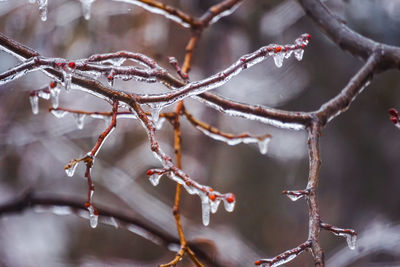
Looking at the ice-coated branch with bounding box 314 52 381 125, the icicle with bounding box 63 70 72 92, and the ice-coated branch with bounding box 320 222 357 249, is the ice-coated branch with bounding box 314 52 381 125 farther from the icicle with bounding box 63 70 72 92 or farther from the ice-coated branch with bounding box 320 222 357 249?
the icicle with bounding box 63 70 72 92

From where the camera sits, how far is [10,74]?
24.6 inches

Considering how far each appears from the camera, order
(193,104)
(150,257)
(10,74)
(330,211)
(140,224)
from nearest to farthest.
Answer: (10,74) → (140,224) → (330,211) → (150,257) → (193,104)

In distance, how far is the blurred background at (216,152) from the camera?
1.73 metres

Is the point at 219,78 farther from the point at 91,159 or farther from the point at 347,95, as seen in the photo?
the point at 347,95

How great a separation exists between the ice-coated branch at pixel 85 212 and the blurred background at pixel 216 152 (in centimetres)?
6

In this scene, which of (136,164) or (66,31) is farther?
(136,164)

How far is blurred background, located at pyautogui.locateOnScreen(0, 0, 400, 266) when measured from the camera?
5.67ft

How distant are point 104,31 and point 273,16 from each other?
788 millimetres

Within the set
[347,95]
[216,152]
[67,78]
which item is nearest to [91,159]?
[67,78]

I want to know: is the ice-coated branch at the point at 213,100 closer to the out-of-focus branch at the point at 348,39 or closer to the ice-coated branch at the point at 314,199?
the ice-coated branch at the point at 314,199

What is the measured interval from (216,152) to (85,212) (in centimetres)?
75

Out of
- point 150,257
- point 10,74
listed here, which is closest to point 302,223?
point 150,257

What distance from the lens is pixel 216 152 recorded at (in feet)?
6.48

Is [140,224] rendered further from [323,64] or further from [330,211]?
[323,64]
